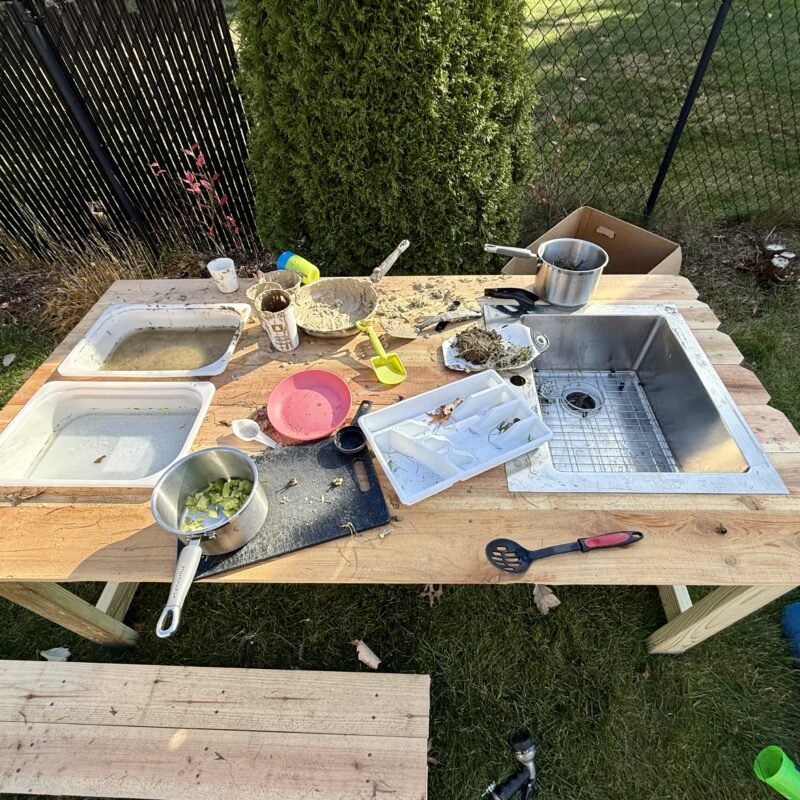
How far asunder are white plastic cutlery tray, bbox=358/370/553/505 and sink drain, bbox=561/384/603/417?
1.78 ft

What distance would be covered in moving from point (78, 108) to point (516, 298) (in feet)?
12.7

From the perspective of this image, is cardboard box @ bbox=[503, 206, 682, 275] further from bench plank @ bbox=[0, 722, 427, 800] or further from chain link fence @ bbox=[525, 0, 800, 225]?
bench plank @ bbox=[0, 722, 427, 800]

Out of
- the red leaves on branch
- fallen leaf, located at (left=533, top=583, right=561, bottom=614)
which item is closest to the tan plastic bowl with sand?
fallen leaf, located at (left=533, top=583, right=561, bottom=614)

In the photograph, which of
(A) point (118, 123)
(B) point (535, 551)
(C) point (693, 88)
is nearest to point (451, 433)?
(B) point (535, 551)

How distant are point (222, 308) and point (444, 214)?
66.0 inches

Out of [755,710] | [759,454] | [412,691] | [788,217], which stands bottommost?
[755,710]

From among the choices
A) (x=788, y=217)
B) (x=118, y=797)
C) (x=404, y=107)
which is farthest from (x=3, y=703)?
(x=788, y=217)

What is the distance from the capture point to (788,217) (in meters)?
4.63

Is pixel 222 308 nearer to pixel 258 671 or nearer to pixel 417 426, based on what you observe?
pixel 417 426

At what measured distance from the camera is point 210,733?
1.67 metres

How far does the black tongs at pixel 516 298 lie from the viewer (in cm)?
223

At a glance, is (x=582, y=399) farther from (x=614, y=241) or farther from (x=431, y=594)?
(x=614, y=241)

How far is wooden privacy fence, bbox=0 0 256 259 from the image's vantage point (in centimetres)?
336

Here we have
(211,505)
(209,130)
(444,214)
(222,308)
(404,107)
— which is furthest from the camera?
(209,130)
